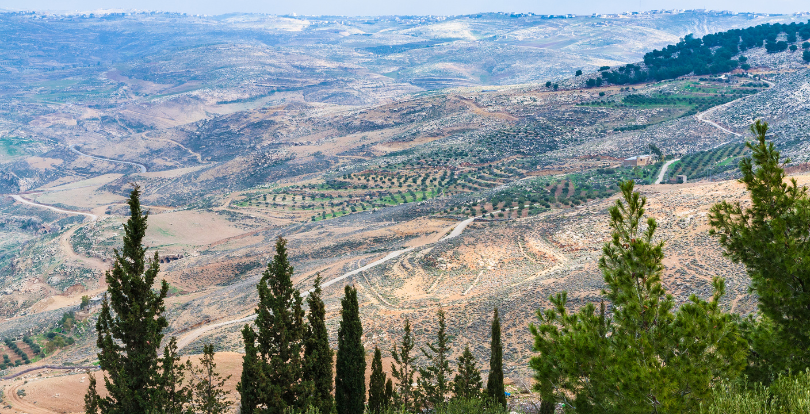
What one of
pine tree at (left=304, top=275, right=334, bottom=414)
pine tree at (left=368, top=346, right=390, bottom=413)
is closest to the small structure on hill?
pine tree at (left=368, top=346, right=390, bottom=413)

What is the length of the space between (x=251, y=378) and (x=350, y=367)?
4321 millimetres

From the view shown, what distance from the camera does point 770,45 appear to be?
345ft

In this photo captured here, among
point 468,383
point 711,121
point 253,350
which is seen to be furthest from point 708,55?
point 253,350

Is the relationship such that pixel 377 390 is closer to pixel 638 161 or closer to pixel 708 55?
pixel 638 161

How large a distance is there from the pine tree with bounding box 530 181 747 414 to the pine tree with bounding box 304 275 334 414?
8.98 meters

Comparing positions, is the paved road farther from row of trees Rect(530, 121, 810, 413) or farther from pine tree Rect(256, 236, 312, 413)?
pine tree Rect(256, 236, 312, 413)

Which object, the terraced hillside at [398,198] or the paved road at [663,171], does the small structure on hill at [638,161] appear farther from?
the paved road at [663,171]

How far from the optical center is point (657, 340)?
1063 centimetres

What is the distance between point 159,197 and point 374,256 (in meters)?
64.9

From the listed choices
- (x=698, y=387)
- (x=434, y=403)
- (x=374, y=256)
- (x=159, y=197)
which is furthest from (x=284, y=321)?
(x=159, y=197)

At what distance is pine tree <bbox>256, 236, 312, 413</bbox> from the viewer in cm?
1712

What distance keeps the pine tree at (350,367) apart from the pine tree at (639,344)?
33.7 feet

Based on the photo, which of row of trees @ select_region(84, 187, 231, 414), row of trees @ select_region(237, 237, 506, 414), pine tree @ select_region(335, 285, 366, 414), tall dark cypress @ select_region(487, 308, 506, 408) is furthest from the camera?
tall dark cypress @ select_region(487, 308, 506, 408)

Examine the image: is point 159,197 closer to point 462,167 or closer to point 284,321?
point 462,167
